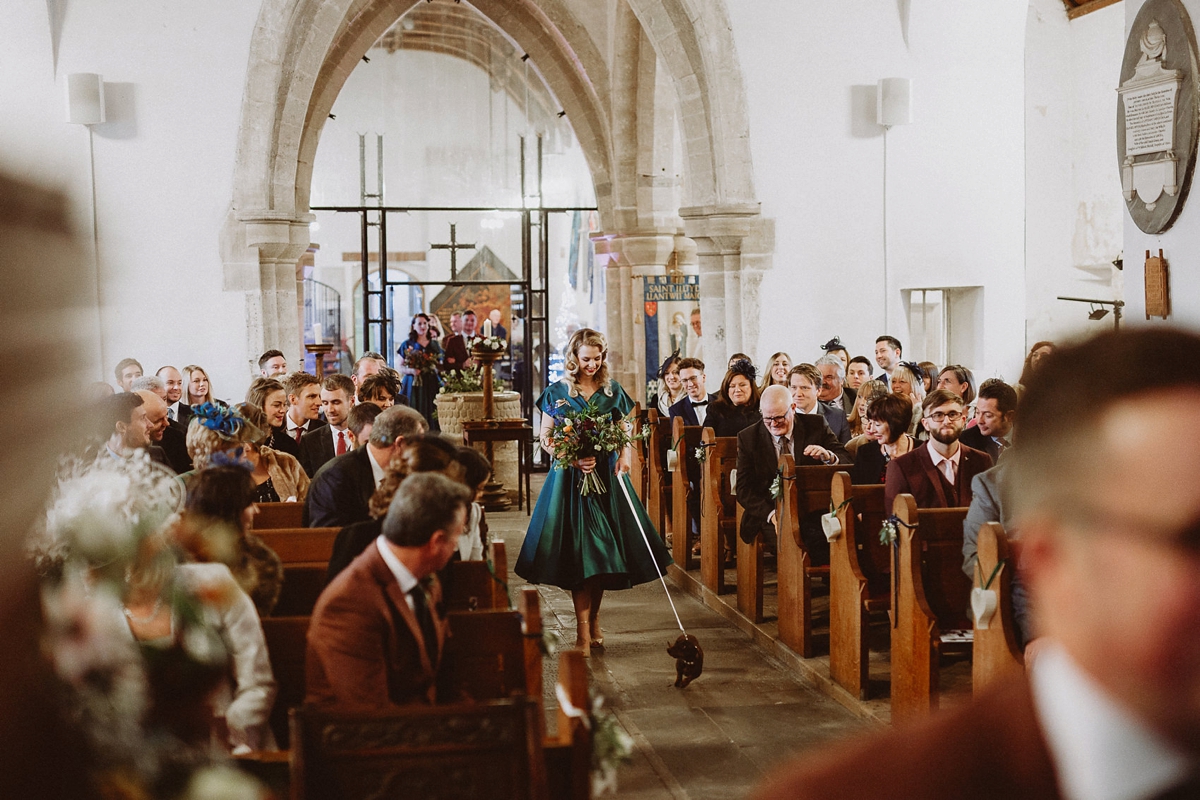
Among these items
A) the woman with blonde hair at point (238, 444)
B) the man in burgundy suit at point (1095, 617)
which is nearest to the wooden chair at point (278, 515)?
the woman with blonde hair at point (238, 444)

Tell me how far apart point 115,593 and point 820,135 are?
9.40m

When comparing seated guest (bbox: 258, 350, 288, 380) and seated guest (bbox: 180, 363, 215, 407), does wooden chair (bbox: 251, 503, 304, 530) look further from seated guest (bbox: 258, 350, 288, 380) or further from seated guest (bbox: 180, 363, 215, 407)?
seated guest (bbox: 258, 350, 288, 380)

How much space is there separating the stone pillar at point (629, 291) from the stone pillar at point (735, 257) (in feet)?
12.5

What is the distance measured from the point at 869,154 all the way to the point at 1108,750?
10.5 metres

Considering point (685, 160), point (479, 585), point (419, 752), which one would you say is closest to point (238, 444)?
point (479, 585)

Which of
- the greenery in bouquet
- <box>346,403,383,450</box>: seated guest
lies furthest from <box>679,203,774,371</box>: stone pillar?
Result: <box>346,403,383,450</box>: seated guest

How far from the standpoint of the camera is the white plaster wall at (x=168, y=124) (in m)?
9.99

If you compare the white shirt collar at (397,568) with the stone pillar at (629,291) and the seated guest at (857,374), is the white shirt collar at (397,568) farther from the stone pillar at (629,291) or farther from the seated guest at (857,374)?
the stone pillar at (629,291)

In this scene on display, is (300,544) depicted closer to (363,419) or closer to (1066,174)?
(363,419)

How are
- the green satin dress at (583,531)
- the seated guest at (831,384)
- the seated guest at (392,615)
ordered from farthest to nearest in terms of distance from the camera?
the seated guest at (831,384) → the green satin dress at (583,531) → the seated guest at (392,615)

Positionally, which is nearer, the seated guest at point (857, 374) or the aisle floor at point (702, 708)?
the aisle floor at point (702, 708)

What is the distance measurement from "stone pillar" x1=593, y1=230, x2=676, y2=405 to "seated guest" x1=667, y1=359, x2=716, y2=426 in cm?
531

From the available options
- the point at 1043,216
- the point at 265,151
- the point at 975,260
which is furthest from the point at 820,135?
the point at 265,151

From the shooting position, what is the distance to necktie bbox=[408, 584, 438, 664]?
288 cm
